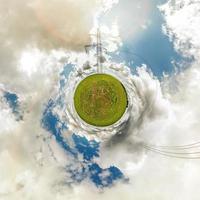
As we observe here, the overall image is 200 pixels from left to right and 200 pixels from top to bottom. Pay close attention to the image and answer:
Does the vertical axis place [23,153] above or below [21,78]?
below

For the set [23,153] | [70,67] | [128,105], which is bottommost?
[23,153]

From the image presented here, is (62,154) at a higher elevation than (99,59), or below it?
below

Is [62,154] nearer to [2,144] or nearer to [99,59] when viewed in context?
[2,144]

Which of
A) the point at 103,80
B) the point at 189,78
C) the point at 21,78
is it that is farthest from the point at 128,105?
the point at 21,78

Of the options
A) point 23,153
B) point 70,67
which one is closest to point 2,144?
point 23,153

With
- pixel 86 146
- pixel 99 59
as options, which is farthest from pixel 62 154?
pixel 99 59

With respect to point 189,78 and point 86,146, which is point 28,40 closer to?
point 86,146
